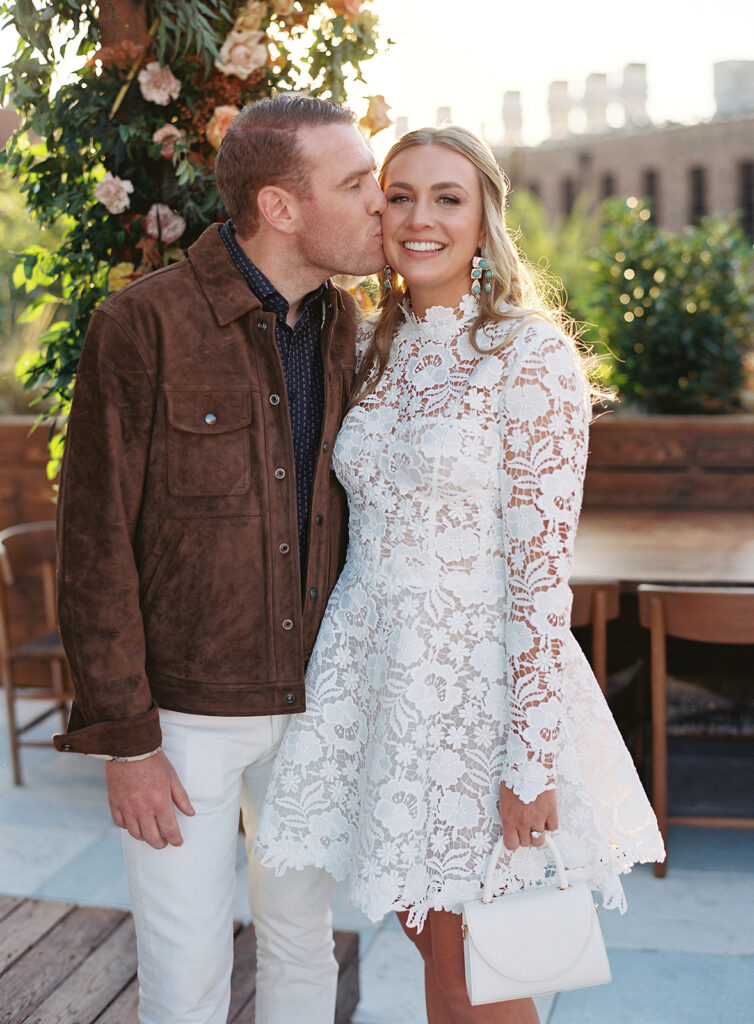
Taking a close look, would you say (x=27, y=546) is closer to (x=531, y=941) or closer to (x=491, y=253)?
(x=491, y=253)

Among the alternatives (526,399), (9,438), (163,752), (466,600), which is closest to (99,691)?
(163,752)

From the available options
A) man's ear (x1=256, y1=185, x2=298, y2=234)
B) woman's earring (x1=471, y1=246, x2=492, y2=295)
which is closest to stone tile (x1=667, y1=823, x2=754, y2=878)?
woman's earring (x1=471, y1=246, x2=492, y2=295)

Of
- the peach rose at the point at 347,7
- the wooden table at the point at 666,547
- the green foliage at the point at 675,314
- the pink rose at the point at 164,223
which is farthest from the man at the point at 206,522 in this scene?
the green foliage at the point at 675,314

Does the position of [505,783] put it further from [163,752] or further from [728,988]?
[728,988]

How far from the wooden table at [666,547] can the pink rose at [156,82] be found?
2135mm

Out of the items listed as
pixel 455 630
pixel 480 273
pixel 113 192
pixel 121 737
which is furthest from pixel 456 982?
pixel 113 192

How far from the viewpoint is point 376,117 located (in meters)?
2.62

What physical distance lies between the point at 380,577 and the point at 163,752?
494 millimetres

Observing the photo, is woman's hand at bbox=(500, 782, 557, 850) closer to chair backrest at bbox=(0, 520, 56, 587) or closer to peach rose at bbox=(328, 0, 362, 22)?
peach rose at bbox=(328, 0, 362, 22)

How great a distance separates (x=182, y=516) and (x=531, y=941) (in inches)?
36.5

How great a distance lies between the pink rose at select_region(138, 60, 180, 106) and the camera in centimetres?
247

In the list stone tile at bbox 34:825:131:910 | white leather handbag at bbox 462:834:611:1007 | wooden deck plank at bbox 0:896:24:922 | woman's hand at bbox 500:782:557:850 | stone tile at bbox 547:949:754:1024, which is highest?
woman's hand at bbox 500:782:557:850

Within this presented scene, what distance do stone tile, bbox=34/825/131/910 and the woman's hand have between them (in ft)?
6.74

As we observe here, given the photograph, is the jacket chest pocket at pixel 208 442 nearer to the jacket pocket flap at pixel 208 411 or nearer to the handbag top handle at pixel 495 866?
the jacket pocket flap at pixel 208 411
